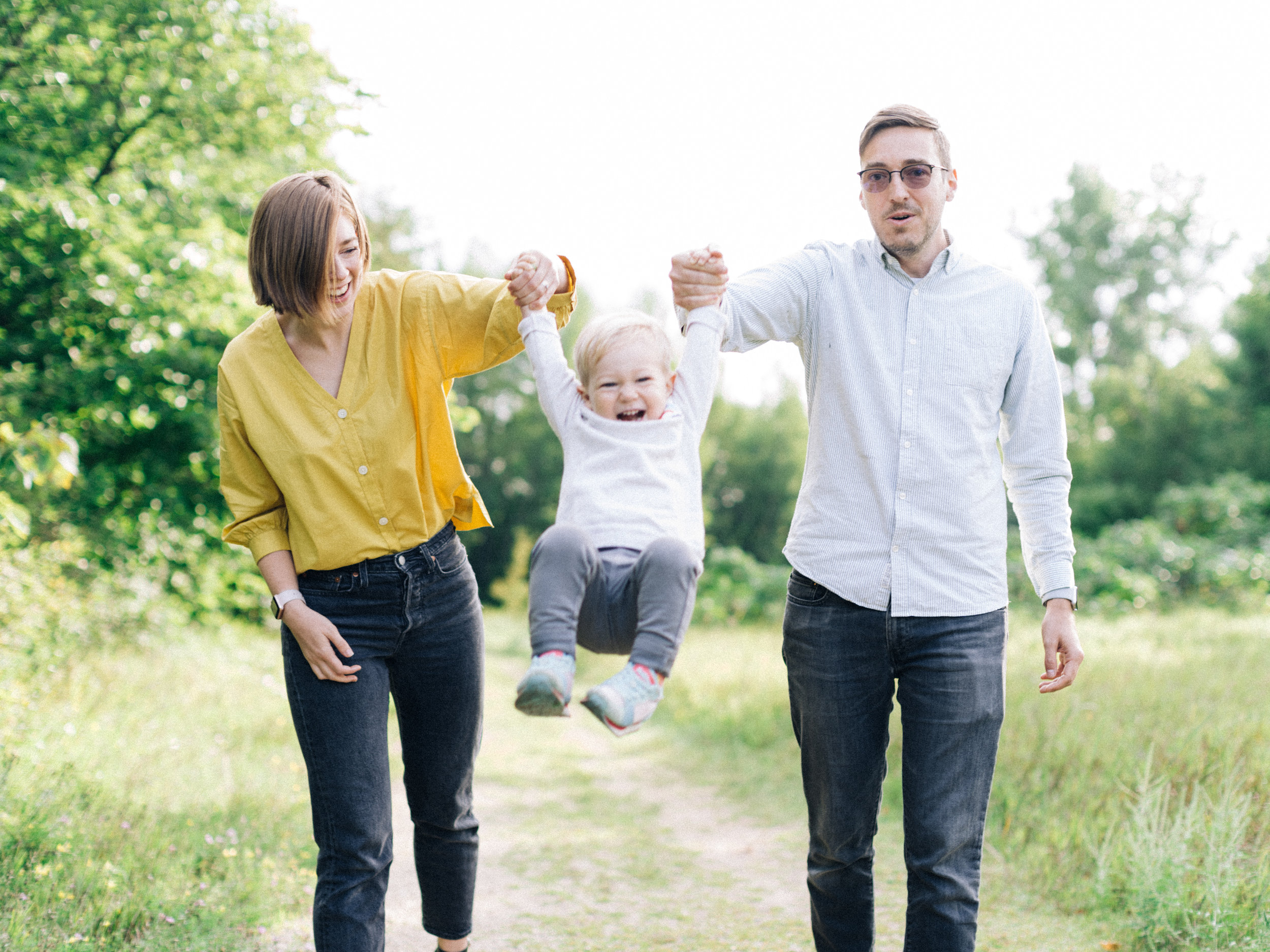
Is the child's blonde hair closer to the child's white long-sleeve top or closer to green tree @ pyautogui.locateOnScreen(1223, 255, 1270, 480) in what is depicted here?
the child's white long-sleeve top

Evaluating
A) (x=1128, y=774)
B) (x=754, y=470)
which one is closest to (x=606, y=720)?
(x=1128, y=774)

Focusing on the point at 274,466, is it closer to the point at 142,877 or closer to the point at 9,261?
the point at 142,877

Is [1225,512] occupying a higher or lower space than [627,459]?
lower

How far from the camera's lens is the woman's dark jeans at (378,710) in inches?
94.6

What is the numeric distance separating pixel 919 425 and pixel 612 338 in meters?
0.84

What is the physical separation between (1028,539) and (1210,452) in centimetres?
2107

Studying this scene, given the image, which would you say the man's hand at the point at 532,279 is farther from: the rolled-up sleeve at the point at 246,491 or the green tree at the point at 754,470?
the green tree at the point at 754,470

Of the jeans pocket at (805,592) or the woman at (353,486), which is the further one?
the jeans pocket at (805,592)

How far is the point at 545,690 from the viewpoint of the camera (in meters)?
2.23

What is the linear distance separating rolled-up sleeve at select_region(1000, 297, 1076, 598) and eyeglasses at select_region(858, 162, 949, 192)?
0.44m

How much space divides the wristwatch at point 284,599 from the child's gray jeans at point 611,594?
1.88 feet

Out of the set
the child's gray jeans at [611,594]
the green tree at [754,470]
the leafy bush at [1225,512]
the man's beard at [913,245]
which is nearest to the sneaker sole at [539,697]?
the child's gray jeans at [611,594]

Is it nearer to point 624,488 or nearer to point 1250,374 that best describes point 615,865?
point 624,488

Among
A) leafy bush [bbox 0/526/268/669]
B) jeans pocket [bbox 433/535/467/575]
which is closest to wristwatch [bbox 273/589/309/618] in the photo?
jeans pocket [bbox 433/535/467/575]
